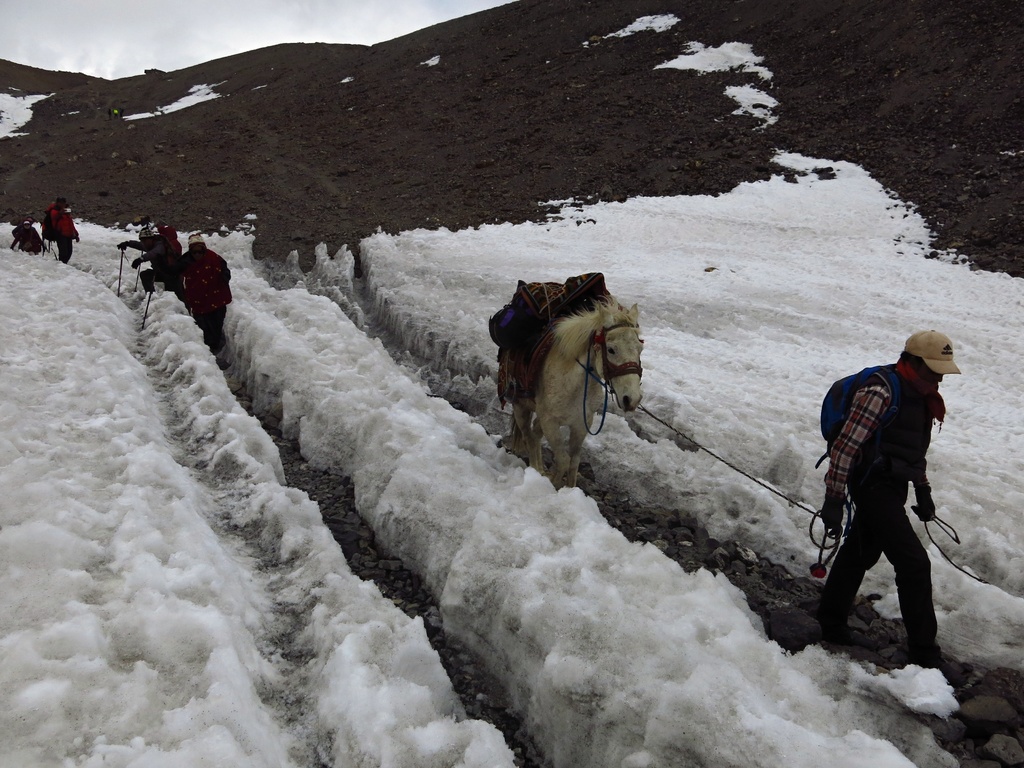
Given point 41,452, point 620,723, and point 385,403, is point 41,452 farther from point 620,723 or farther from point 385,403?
point 620,723

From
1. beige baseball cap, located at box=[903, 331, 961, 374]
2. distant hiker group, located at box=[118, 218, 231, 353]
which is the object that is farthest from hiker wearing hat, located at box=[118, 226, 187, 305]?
beige baseball cap, located at box=[903, 331, 961, 374]

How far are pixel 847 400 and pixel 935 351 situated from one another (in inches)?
23.1

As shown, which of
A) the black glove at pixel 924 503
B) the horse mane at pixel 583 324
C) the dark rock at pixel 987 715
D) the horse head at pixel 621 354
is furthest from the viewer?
the horse mane at pixel 583 324

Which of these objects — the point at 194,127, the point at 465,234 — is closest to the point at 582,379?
the point at 465,234

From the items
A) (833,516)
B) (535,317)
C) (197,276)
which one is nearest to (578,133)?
(197,276)

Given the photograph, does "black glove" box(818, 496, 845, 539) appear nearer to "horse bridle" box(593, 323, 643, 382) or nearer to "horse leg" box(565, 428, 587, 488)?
"horse bridle" box(593, 323, 643, 382)

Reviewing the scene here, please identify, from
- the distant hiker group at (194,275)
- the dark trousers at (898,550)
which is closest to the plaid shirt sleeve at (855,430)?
the dark trousers at (898,550)

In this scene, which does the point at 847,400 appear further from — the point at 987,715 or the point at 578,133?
the point at 578,133

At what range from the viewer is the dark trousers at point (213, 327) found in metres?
10.3

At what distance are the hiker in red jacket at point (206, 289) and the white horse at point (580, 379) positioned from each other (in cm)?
617

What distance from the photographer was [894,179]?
2145 cm

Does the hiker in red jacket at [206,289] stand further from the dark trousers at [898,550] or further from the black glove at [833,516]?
the dark trousers at [898,550]

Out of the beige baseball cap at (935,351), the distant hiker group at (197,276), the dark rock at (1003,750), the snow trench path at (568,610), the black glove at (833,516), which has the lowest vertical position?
the dark rock at (1003,750)

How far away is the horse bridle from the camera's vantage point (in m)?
5.16
